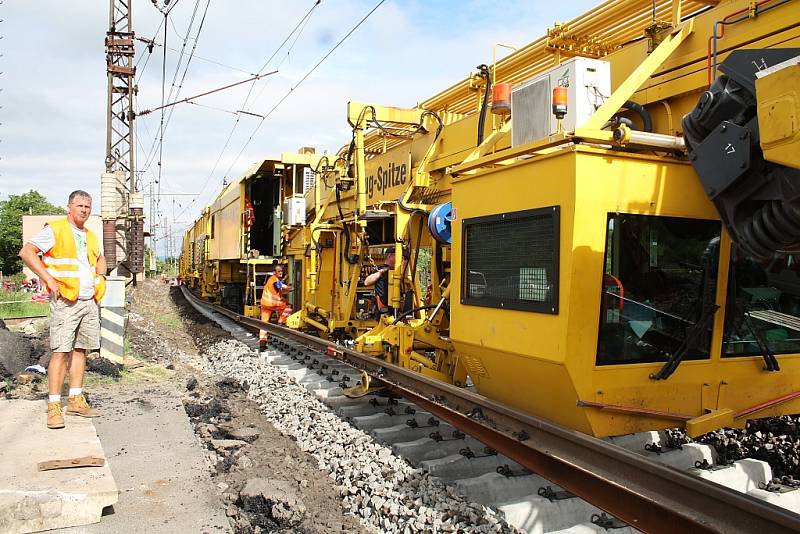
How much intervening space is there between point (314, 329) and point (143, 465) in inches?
289

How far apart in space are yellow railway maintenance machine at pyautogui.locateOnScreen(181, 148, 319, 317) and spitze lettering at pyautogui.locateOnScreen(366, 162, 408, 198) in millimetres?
3438

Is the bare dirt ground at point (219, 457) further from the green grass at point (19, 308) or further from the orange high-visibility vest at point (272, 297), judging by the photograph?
the green grass at point (19, 308)

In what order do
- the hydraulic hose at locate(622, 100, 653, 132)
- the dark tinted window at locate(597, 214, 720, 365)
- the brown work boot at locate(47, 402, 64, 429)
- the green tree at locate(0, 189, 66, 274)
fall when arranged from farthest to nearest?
the green tree at locate(0, 189, 66, 274) → the brown work boot at locate(47, 402, 64, 429) → the hydraulic hose at locate(622, 100, 653, 132) → the dark tinted window at locate(597, 214, 720, 365)

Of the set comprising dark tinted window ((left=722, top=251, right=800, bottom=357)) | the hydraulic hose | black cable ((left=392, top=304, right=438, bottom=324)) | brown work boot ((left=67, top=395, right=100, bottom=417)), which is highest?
the hydraulic hose

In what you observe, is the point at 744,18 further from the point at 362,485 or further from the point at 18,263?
the point at 18,263

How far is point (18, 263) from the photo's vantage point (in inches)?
1957

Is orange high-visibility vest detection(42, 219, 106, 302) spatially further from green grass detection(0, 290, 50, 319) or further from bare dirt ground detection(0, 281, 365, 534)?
green grass detection(0, 290, 50, 319)

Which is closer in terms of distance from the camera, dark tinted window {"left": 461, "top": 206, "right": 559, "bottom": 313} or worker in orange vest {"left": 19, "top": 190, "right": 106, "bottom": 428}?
dark tinted window {"left": 461, "top": 206, "right": 559, "bottom": 313}

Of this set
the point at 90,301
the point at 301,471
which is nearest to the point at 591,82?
the point at 301,471

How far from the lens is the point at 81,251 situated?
17.3ft

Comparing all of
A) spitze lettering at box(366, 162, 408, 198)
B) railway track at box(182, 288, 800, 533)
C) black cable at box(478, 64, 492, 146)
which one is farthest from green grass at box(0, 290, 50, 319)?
black cable at box(478, 64, 492, 146)

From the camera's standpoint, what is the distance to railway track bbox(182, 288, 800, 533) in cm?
274

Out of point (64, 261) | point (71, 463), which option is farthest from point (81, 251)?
point (71, 463)

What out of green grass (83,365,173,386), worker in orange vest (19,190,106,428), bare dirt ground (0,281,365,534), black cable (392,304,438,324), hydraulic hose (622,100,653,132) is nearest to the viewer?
bare dirt ground (0,281,365,534)
